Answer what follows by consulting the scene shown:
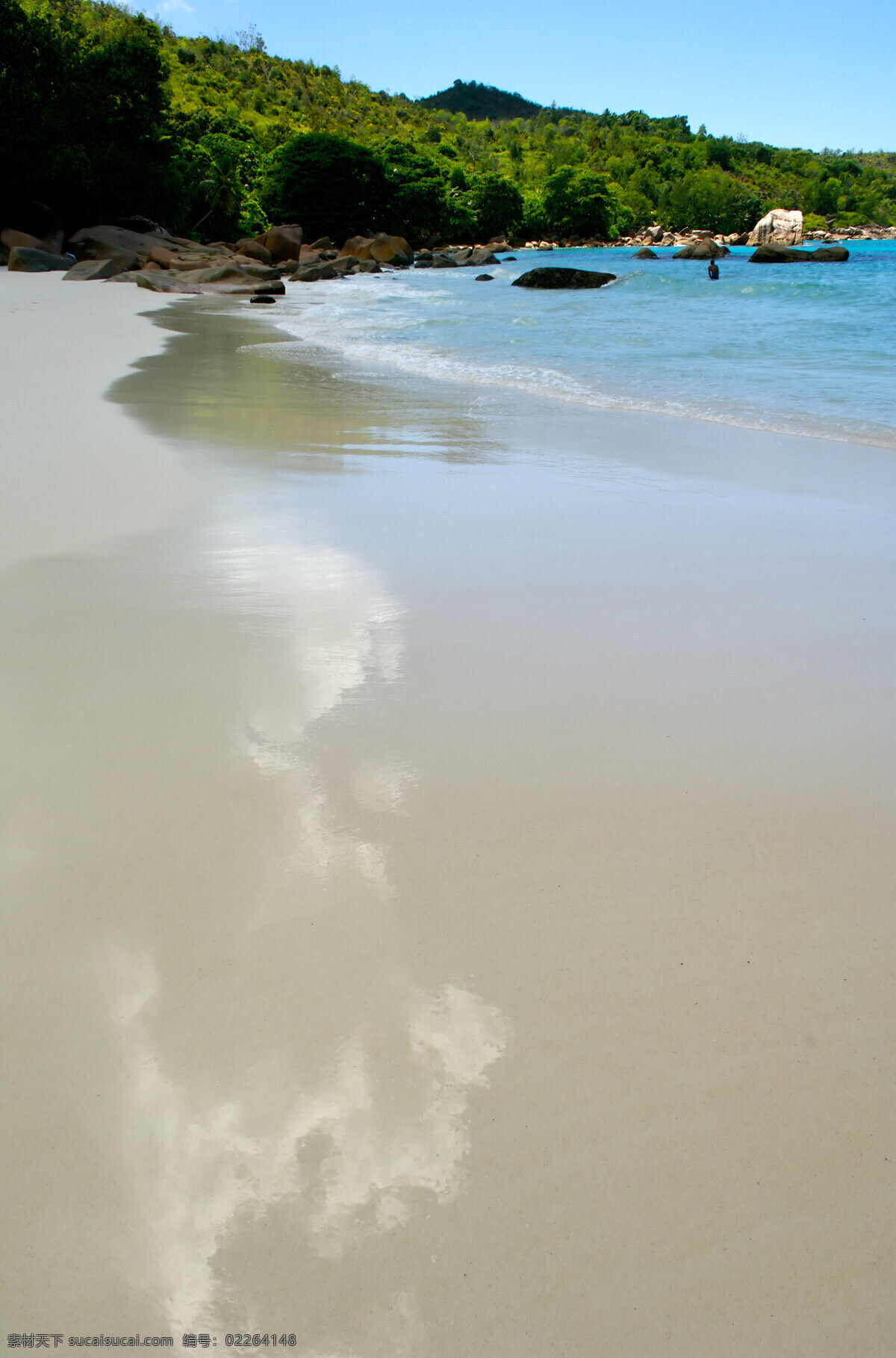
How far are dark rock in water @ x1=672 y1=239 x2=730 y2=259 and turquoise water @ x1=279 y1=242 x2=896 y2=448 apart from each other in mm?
21468

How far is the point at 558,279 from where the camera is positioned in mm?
23625

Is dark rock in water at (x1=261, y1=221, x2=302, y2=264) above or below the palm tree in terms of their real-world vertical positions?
below

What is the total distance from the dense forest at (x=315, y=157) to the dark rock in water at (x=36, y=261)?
23.6 feet

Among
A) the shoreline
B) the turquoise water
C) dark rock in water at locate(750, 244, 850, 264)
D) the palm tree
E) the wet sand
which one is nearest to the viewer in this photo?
the wet sand

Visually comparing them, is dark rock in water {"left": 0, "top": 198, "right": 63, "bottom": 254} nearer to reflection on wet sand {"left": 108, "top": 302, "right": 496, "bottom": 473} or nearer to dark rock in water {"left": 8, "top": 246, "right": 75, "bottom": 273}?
dark rock in water {"left": 8, "top": 246, "right": 75, "bottom": 273}

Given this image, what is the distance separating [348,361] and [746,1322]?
805cm

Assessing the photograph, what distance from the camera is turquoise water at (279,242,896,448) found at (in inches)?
237

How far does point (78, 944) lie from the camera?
47.5 inches

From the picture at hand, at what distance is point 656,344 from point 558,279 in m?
15.6

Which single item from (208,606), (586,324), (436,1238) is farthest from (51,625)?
(586,324)

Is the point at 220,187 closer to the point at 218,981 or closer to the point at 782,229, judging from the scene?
the point at 218,981

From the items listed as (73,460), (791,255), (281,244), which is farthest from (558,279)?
(73,460)

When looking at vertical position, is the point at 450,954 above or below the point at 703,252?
below

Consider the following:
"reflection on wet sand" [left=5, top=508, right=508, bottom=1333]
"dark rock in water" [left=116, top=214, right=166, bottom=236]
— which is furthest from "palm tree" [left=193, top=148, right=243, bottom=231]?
"reflection on wet sand" [left=5, top=508, right=508, bottom=1333]
